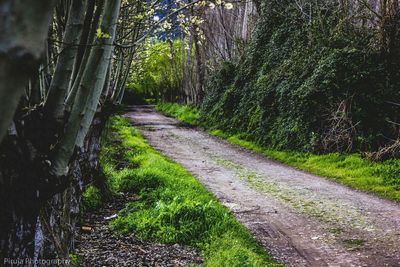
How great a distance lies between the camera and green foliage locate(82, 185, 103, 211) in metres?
8.26

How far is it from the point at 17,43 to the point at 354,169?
11.2 meters

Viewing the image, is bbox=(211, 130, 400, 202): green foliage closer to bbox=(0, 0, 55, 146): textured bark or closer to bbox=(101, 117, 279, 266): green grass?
bbox=(101, 117, 279, 266): green grass

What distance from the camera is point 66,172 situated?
353 centimetres

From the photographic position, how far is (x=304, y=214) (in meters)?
7.82

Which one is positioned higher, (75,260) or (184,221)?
(184,221)

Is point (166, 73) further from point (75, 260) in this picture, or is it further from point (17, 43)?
point (17, 43)

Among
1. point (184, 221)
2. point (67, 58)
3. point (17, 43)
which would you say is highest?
point (67, 58)

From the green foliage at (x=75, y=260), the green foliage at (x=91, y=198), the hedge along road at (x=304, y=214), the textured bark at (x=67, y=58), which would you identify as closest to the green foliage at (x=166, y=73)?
the hedge along road at (x=304, y=214)

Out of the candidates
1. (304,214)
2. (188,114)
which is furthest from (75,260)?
(188,114)

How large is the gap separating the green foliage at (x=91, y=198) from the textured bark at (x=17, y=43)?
7.34 metres

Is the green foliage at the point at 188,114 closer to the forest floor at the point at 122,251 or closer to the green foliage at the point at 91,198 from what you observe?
the green foliage at the point at 91,198

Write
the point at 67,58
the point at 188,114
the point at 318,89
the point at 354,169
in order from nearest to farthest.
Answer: the point at 67,58
the point at 354,169
the point at 318,89
the point at 188,114

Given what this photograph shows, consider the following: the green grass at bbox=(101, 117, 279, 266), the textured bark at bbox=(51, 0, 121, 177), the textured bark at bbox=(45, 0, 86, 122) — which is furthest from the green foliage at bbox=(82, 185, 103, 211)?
the textured bark at bbox=(45, 0, 86, 122)

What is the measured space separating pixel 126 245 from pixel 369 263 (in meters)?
3.39
